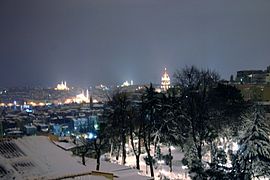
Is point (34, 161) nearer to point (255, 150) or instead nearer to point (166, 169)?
point (255, 150)

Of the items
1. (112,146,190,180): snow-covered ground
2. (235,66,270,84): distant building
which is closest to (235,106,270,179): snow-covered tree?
(112,146,190,180): snow-covered ground

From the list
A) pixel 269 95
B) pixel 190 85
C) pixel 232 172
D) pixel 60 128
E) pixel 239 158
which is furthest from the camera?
pixel 60 128

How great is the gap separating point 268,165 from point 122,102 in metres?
14.8

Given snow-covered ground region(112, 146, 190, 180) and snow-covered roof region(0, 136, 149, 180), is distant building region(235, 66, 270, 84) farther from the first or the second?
snow-covered roof region(0, 136, 149, 180)

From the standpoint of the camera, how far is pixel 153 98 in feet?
105

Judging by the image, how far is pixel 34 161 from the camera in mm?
16734

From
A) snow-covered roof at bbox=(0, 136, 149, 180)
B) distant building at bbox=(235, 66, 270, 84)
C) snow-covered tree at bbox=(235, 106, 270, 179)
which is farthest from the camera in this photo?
distant building at bbox=(235, 66, 270, 84)

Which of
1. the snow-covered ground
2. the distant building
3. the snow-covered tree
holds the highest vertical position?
the distant building

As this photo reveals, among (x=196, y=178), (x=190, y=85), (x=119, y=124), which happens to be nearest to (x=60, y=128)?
(x=119, y=124)

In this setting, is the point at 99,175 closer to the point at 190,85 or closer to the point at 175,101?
the point at 190,85

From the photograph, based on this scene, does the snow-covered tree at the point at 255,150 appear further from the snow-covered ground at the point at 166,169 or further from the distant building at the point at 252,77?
the distant building at the point at 252,77

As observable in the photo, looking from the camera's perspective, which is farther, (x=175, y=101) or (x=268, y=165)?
(x=175, y=101)

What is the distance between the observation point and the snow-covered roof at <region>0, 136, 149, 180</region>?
15.5 m

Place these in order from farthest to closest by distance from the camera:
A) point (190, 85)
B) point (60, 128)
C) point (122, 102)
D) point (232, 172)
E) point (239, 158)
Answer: point (60, 128)
point (122, 102)
point (190, 85)
point (239, 158)
point (232, 172)
